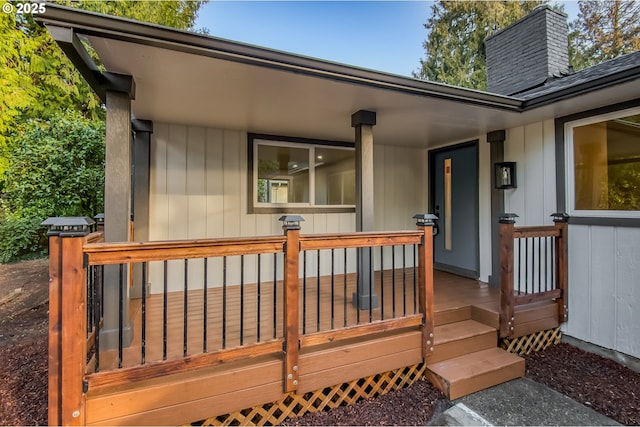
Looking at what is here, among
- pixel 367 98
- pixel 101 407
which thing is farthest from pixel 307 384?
pixel 367 98

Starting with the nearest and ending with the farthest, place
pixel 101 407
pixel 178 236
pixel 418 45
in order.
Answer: pixel 101 407 < pixel 178 236 < pixel 418 45

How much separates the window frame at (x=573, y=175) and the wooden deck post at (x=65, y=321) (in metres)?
4.55

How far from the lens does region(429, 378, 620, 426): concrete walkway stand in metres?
2.25

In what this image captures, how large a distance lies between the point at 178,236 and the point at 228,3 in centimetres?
550

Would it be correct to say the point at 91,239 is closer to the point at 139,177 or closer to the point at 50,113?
the point at 139,177

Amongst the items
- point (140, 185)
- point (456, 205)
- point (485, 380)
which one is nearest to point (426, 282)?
point (485, 380)

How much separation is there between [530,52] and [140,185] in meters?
6.11

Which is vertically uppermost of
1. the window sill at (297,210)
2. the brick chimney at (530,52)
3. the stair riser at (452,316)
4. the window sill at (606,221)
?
the brick chimney at (530,52)

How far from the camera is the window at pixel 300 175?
177 inches

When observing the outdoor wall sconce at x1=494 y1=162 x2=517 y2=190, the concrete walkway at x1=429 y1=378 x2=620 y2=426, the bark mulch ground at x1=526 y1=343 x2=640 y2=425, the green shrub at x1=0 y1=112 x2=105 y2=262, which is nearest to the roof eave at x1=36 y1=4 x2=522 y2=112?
the outdoor wall sconce at x1=494 y1=162 x2=517 y2=190

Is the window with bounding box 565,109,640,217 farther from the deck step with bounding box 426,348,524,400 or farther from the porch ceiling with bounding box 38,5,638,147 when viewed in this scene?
the deck step with bounding box 426,348,524,400

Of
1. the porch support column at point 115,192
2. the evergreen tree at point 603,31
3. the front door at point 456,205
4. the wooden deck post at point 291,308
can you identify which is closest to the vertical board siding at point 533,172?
the front door at point 456,205

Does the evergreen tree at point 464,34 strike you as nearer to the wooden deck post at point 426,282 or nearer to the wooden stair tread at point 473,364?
the wooden deck post at point 426,282

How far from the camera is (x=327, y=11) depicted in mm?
7191
